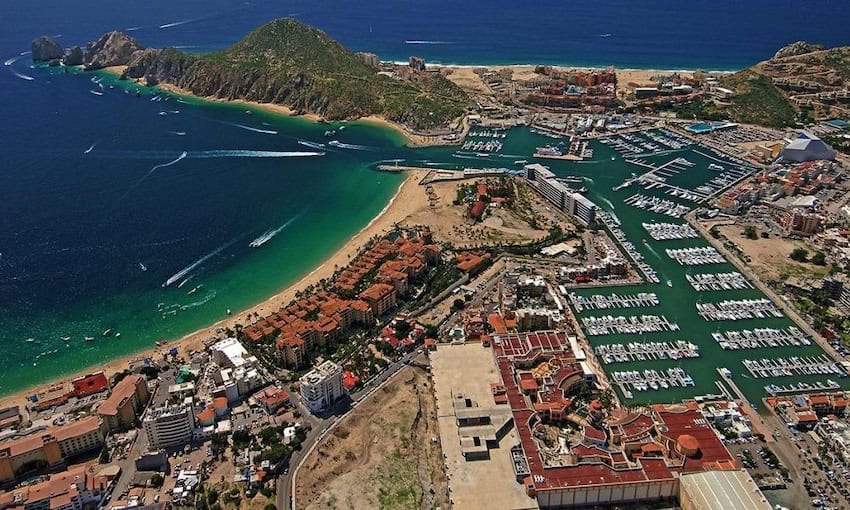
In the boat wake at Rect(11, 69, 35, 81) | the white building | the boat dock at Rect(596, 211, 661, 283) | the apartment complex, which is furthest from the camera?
the boat wake at Rect(11, 69, 35, 81)

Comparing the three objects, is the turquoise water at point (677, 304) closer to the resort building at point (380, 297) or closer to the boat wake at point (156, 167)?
the resort building at point (380, 297)

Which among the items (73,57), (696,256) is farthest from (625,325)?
(73,57)

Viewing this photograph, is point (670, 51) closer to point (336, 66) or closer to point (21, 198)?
point (336, 66)

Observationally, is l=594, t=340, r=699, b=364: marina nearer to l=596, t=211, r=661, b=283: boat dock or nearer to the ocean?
l=596, t=211, r=661, b=283: boat dock

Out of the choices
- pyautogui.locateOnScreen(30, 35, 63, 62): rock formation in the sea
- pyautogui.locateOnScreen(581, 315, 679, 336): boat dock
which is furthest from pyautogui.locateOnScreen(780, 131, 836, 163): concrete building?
pyautogui.locateOnScreen(30, 35, 63, 62): rock formation in the sea

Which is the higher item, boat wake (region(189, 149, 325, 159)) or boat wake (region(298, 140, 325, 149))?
boat wake (region(298, 140, 325, 149))

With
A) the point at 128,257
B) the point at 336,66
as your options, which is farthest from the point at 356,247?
the point at 336,66

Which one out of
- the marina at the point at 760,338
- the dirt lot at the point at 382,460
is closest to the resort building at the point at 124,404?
the dirt lot at the point at 382,460
